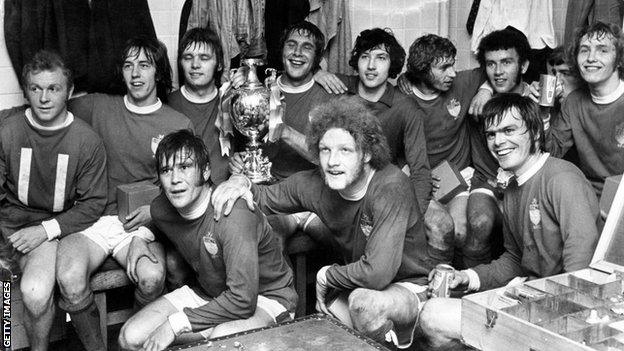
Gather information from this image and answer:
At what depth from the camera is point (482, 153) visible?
14.0ft

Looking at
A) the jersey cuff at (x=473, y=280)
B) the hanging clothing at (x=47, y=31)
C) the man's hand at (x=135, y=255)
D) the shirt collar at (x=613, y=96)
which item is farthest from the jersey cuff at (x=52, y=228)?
the shirt collar at (x=613, y=96)

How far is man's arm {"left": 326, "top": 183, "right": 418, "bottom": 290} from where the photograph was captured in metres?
3.06

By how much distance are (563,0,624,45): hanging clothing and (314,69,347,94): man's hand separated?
135 cm

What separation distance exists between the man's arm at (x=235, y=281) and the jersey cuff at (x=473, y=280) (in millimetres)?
841

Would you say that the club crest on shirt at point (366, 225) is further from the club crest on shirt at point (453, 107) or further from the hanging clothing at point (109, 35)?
the hanging clothing at point (109, 35)

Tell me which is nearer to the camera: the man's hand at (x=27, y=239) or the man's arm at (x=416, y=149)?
the man's hand at (x=27, y=239)

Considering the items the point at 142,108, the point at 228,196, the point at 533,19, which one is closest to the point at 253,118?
the point at 142,108

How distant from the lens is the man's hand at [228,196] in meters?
3.01

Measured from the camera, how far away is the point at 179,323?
9.55 feet

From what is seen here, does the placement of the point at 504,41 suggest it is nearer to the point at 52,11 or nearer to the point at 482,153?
the point at 482,153

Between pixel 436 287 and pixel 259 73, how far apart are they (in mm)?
2130

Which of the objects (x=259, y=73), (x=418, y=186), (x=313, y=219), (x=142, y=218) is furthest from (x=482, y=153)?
(x=142, y=218)

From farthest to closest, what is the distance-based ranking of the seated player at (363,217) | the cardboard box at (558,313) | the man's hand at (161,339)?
the seated player at (363,217) < the man's hand at (161,339) < the cardboard box at (558,313)

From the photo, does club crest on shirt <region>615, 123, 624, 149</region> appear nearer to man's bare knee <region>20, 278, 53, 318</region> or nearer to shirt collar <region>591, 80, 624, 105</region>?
shirt collar <region>591, 80, 624, 105</region>
